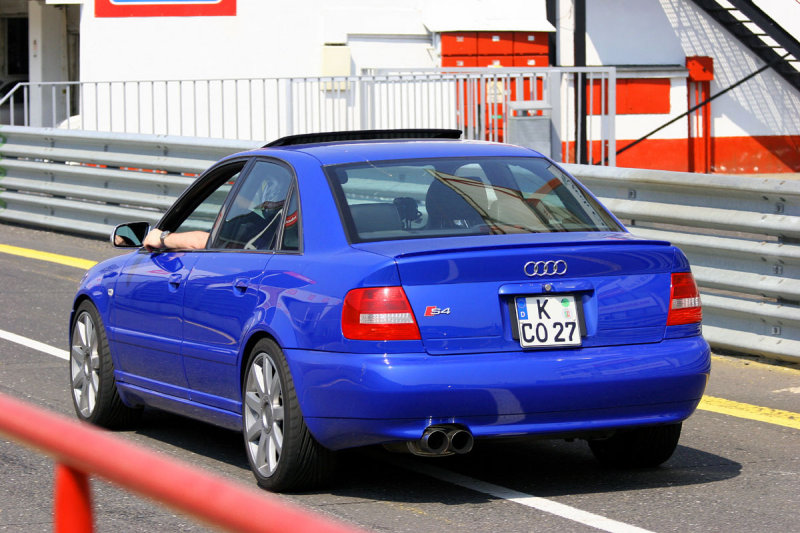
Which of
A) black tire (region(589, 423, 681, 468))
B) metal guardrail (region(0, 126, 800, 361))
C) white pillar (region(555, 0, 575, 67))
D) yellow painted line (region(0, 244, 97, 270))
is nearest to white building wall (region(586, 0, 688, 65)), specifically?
white pillar (region(555, 0, 575, 67))

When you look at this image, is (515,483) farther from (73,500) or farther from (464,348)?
(73,500)

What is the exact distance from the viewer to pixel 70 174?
16484mm

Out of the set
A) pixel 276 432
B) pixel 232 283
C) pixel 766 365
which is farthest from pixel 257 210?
pixel 766 365

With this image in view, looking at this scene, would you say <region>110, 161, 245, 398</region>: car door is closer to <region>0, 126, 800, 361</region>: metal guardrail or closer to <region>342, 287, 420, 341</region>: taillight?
<region>342, 287, 420, 341</region>: taillight

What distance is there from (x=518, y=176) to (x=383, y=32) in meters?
20.1

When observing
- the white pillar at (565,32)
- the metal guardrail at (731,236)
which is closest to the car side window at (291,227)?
the metal guardrail at (731,236)

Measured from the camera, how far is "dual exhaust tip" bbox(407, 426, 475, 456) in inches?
208

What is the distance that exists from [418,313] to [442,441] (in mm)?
→ 498

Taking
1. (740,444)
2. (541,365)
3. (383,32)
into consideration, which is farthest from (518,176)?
(383,32)

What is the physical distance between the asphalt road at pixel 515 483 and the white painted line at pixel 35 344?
3.73ft

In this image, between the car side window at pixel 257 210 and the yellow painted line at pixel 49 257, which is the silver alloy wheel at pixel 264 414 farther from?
the yellow painted line at pixel 49 257

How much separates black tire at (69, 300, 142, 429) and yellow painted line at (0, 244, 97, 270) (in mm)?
6283

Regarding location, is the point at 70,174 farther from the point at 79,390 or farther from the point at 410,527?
the point at 410,527

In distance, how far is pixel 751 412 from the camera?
298 inches
